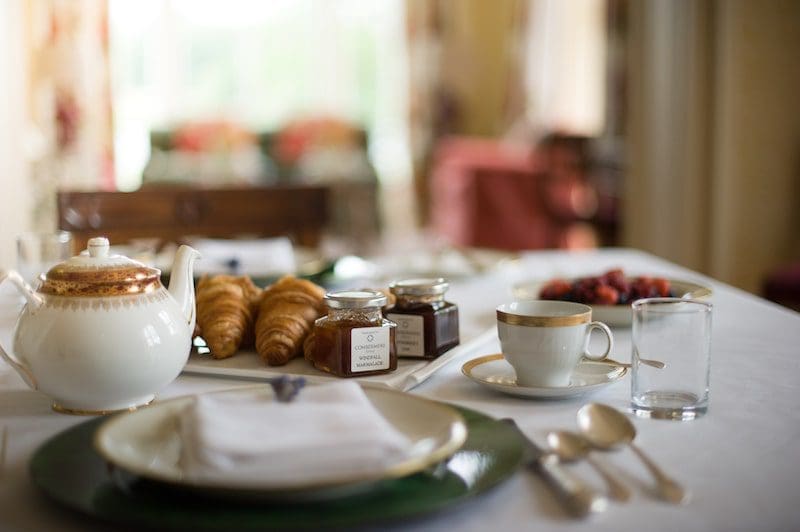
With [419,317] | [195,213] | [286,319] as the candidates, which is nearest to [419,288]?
[419,317]

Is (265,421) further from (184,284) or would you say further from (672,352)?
(672,352)

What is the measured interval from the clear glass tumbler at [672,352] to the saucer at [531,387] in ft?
0.16

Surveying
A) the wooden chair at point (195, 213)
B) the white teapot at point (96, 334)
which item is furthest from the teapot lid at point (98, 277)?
the wooden chair at point (195, 213)

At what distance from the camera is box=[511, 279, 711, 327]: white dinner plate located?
4.34ft

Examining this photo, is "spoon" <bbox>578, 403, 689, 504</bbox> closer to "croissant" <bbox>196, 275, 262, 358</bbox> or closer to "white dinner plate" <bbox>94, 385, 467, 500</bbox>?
"white dinner plate" <bbox>94, 385, 467, 500</bbox>

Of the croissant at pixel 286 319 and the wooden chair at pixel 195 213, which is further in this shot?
the wooden chair at pixel 195 213

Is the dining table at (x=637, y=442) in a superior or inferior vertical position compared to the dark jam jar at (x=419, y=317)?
inferior

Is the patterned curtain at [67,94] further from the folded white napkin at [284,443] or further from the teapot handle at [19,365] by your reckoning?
the folded white napkin at [284,443]

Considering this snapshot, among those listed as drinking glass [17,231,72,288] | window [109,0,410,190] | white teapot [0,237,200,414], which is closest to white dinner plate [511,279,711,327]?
white teapot [0,237,200,414]

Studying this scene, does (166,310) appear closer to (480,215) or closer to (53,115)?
(480,215)

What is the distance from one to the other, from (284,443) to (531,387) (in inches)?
13.9

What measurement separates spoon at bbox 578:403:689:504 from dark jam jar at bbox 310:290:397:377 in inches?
9.8

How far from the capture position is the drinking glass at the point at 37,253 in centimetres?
153

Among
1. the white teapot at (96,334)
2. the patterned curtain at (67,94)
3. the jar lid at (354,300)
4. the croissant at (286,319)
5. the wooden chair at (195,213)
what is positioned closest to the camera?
the white teapot at (96,334)
